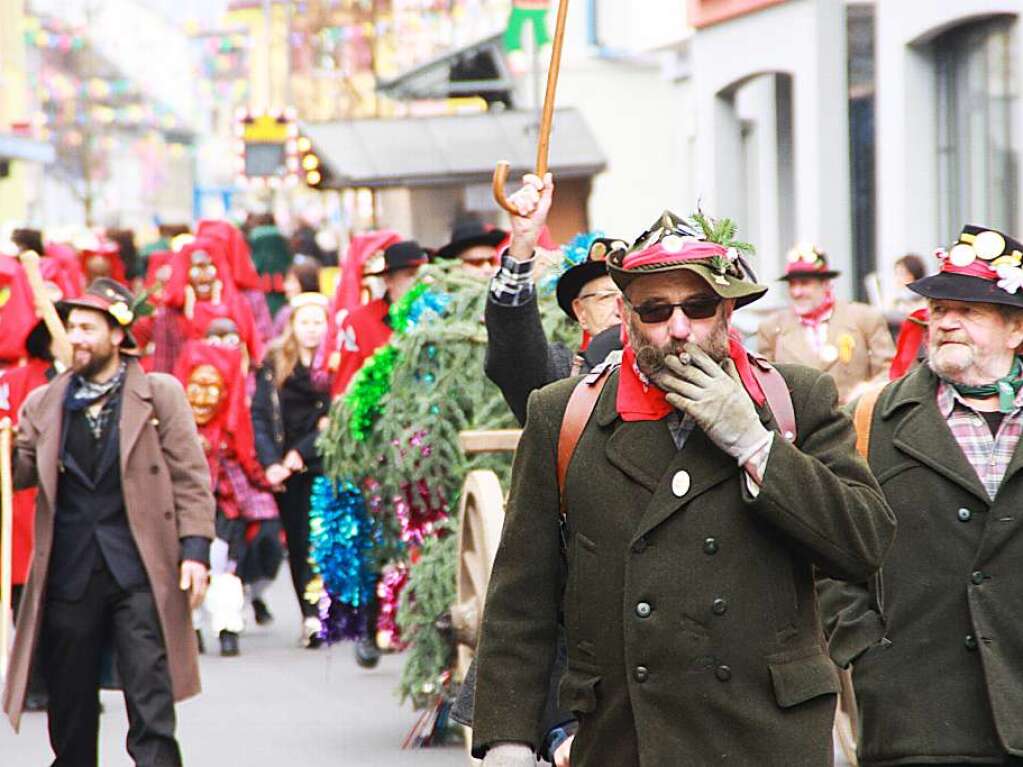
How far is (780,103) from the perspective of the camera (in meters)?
22.8

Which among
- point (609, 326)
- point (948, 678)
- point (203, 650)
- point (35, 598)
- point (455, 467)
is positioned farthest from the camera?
point (203, 650)

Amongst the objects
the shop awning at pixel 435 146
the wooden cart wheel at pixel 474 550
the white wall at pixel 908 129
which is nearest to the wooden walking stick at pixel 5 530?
the wooden cart wheel at pixel 474 550

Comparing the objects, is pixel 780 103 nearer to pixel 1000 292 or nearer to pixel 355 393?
pixel 355 393

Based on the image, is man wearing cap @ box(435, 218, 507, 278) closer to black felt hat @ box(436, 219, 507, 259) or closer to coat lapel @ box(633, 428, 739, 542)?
black felt hat @ box(436, 219, 507, 259)

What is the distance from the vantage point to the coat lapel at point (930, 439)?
237 inches

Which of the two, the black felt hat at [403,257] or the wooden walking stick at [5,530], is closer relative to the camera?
the wooden walking stick at [5,530]

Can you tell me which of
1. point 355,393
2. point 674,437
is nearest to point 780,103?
point 355,393

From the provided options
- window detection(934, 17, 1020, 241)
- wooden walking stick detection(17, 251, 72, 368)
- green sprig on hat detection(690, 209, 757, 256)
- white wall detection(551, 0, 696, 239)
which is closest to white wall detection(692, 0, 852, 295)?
window detection(934, 17, 1020, 241)

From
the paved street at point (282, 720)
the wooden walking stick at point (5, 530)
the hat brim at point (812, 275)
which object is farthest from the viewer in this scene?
the hat brim at point (812, 275)

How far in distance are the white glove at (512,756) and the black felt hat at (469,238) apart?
631 cm

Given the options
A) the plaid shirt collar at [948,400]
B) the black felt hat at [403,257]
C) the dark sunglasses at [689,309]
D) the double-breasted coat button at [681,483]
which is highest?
the dark sunglasses at [689,309]

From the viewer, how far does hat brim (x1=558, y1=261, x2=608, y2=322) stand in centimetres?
698

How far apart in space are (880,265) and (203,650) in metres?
7.52

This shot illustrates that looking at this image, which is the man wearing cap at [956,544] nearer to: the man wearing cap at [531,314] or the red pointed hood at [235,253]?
the man wearing cap at [531,314]
